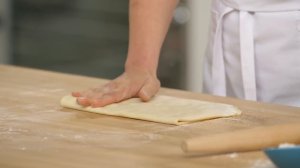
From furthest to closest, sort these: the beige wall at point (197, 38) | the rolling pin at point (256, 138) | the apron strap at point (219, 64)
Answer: the beige wall at point (197, 38) → the apron strap at point (219, 64) → the rolling pin at point (256, 138)

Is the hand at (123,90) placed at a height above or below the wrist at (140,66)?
below

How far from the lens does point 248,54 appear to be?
1234 millimetres

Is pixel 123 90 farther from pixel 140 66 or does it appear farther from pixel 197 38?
pixel 197 38

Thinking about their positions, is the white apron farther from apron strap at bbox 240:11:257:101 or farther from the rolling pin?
the rolling pin

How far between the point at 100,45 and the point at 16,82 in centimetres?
132

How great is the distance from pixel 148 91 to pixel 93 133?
21cm

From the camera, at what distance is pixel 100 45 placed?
2.55 metres

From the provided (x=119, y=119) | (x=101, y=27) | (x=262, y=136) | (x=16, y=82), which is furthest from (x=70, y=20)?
(x=262, y=136)

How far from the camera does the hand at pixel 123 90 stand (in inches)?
43.1

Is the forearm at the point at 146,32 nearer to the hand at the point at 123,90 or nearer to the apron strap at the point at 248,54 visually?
the hand at the point at 123,90

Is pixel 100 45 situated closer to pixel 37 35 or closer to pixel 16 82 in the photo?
pixel 37 35

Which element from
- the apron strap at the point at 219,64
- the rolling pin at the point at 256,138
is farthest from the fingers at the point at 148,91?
the rolling pin at the point at 256,138

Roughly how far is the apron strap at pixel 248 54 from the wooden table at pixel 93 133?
100mm

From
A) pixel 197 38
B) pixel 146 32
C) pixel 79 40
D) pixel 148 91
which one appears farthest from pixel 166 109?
pixel 79 40
